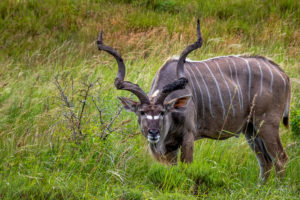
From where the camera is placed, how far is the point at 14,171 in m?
3.56

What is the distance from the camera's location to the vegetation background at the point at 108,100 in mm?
3609

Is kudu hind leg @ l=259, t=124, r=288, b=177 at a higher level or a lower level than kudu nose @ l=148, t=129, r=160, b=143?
lower

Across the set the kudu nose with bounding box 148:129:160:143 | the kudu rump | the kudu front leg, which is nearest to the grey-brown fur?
the kudu rump

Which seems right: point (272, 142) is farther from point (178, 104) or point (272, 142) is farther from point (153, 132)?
point (153, 132)

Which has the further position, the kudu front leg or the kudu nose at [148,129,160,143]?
the kudu front leg

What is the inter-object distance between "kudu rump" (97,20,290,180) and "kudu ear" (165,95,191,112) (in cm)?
5

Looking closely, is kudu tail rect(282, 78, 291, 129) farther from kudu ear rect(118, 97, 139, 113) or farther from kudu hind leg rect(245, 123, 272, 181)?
kudu ear rect(118, 97, 139, 113)

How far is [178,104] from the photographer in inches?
166

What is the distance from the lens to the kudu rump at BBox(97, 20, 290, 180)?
4.36 meters

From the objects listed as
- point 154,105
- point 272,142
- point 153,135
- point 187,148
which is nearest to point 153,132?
point 153,135

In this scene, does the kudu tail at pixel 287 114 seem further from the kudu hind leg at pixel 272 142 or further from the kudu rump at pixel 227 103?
the kudu hind leg at pixel 272 142

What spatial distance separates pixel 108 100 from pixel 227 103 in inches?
57.7

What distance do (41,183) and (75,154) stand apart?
0.58 meters

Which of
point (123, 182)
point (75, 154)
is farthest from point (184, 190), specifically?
point (75, 154)
